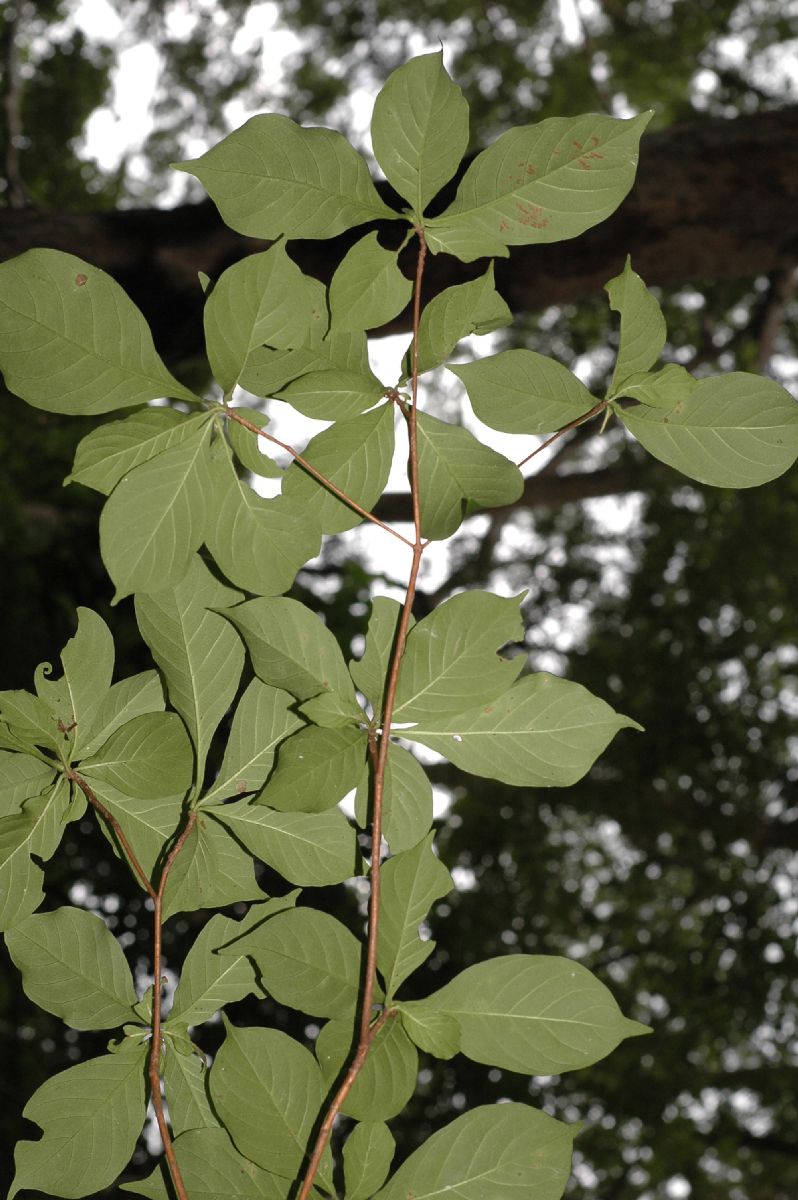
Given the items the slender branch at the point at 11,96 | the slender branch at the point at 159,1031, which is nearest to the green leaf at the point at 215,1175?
the slender branch at the point at 159,1031

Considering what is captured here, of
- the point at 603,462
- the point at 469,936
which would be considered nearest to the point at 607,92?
the point at 603,462

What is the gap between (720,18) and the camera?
3939 millimetres

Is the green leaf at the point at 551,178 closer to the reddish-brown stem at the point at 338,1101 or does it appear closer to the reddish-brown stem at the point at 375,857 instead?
the reddish-brown stem at the point at 375,857

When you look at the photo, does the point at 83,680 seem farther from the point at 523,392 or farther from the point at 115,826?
the point at 523,392

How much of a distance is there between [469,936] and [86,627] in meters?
1.99

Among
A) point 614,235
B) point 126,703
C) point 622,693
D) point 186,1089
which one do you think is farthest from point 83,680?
point 622,693

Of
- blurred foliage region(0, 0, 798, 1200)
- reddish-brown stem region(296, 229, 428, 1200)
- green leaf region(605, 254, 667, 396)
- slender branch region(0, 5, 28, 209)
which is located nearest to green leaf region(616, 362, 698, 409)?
green leaf region(605, 254, 667, 396)

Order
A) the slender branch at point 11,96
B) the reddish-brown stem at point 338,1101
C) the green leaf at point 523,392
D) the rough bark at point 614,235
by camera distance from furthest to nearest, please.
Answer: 1. the slender branch at point 11,96
2. the rough bark at point 614,235
3. the green leaf at point 523,392
4. the reddish-brown stem at point 338,1101

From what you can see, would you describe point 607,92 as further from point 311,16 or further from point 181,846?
point 181,846

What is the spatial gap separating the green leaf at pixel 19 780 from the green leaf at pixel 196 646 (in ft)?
0.28

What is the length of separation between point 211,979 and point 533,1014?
19 cm

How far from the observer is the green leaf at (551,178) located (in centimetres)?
56

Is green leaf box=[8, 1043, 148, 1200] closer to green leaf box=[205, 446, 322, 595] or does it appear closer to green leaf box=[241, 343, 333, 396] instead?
green leaf box=[205, 446, 322, 595]

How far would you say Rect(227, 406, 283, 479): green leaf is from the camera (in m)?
0.58
